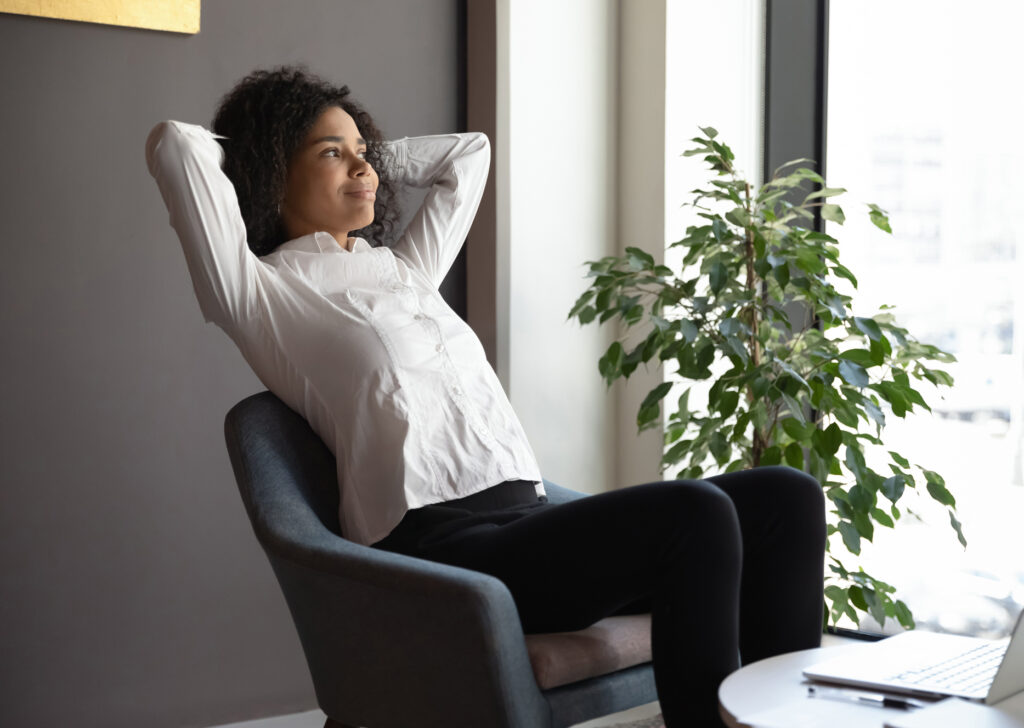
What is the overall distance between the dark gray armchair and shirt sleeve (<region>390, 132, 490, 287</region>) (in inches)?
23.5

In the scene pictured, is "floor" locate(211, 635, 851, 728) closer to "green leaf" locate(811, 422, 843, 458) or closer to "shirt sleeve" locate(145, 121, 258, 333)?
"green leaf" locate(811, 422, 843, 458)

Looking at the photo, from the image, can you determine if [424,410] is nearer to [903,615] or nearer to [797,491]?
[797,491]

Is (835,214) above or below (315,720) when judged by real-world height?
above

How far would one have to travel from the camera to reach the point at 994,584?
237cm

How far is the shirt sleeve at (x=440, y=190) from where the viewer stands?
206 centimetres

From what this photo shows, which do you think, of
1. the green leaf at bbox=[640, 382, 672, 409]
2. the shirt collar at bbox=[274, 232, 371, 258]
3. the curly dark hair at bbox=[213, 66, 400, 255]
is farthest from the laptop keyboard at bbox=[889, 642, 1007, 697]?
the curly dark hair at bbox=[213, 66, 400, 255]

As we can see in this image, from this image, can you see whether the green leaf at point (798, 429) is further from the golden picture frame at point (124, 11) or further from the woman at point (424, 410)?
the golden picture frame at point (124, 11)

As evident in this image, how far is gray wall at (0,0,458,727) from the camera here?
210 centimetres

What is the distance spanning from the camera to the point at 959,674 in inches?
43.9

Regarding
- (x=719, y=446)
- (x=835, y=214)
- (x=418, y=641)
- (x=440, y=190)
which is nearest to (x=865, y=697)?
(x=418, y=641)

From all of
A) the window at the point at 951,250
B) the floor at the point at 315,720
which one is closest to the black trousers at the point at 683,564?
the floor at the point at 315,720

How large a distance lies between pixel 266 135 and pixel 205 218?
0.28 metres

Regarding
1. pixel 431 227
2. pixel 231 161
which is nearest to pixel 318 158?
pixel 231 161

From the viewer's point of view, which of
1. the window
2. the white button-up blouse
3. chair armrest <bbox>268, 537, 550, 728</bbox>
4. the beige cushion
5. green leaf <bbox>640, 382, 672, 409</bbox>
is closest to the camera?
chair armrest <bbox>268, 537, 550, 728</bbox>
